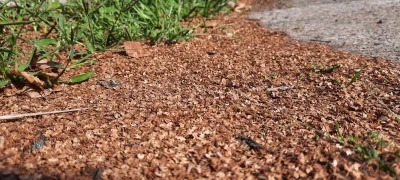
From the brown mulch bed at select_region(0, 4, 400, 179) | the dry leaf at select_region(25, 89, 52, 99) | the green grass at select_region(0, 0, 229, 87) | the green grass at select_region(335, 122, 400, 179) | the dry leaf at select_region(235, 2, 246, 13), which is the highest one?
the green grass at select_region(0, 0, 229, 87)

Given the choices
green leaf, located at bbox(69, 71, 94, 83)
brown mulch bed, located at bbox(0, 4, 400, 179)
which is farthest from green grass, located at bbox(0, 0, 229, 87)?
brown mulch bed, located at bbox(0, 4, 400, 179)

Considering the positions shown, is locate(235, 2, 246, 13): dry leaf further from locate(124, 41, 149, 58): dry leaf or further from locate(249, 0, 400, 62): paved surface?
locate(124, 41, 149, 58): dry leaf

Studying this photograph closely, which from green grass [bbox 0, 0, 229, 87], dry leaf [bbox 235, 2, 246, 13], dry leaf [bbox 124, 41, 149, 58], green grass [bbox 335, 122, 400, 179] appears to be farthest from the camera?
dry leaf [bbox 235, 2, 246, 13]

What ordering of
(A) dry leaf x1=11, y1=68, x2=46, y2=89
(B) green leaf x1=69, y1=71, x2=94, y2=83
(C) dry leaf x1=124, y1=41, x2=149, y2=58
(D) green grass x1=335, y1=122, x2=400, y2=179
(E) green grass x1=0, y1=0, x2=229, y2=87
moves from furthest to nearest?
(C) dry leaf x1=124, y1=41, x2=149, y2=58
(E) green grass x1=0, y1=0, x2=229, y2=87
(B) green leaf x1=69, y1=71, x2=94, y2=83
(A) dry leaf x1=11, y1=68, x2=46, y2=89
(D) green grass x1=335, y1=122, x2=400, y2=179

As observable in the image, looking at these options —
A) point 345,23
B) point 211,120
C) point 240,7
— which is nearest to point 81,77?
point 211,120

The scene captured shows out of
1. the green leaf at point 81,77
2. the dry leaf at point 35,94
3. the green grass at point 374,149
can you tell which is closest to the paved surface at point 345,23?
the green grass at point 374,149

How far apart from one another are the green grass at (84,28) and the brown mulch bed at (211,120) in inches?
5.9

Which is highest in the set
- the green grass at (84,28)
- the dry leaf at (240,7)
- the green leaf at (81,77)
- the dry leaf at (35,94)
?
the green grass at (84,28)

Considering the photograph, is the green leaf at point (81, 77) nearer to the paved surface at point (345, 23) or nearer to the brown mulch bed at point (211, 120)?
the brown mulch bed at point (211, 120)

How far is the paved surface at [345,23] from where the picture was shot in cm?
226

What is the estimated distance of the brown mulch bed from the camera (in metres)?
1.22

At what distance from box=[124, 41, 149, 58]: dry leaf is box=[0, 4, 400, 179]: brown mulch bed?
0.22ft

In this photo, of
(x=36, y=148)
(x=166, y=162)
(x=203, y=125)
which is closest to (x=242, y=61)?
(x=203, y=125)

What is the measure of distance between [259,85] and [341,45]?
31.6 inches
